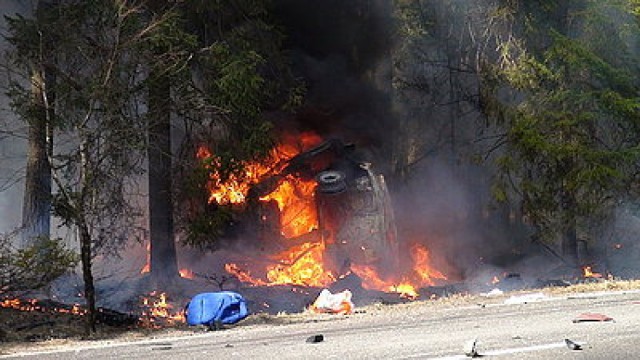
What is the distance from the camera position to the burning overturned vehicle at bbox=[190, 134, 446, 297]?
1734cm

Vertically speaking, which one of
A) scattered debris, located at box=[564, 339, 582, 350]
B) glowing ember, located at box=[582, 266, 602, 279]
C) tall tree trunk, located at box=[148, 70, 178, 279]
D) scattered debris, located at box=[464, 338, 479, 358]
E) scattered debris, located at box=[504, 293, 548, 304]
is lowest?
scattered debris, located at box=[564, 339, 582, 350]

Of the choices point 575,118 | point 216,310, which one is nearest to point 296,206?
point 575,118

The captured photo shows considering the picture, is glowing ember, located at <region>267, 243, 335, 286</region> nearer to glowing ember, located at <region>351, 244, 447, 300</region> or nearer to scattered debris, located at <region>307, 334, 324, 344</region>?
glowing ember, located at <region>351, 244, 447, 300</region>

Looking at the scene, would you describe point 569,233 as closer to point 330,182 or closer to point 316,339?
point 330,182

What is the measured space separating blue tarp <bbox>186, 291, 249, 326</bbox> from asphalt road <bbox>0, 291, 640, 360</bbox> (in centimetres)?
22

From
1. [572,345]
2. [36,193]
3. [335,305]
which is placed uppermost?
[36,193]

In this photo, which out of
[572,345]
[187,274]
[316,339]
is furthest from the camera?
[187,274]

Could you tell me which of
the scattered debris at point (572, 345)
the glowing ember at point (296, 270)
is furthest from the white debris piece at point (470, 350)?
the glowing ember at point (296, 270)

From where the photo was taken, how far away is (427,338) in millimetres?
Result: 7102

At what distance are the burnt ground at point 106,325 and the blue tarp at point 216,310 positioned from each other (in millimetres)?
156

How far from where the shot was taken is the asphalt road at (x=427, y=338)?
627 cm

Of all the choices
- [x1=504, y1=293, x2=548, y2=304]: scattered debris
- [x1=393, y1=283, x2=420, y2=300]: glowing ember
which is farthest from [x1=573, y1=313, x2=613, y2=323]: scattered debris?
[x1=393, y1=283, x2=420, y2=300]: glowing ember

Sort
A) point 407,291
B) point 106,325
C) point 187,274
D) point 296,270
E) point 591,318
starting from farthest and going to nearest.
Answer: point 296,270 → point 407,291 → point 187,274 → point 106,325 → point 591,318

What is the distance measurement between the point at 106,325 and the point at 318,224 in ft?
27.2
